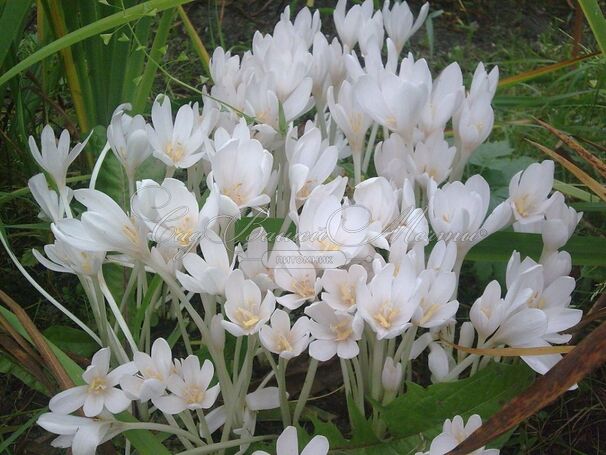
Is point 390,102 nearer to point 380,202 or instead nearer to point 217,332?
point 380,202

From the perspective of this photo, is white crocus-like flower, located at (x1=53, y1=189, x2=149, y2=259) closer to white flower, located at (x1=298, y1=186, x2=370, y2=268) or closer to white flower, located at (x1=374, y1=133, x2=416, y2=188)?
white flower, located at (x1=298, y1=186, x2=370, y2=268)

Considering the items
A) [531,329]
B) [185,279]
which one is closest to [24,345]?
[185,279]

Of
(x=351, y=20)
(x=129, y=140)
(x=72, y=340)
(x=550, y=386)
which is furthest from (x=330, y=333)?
(x=351, y=20)

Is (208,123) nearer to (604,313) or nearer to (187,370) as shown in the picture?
(187,370)

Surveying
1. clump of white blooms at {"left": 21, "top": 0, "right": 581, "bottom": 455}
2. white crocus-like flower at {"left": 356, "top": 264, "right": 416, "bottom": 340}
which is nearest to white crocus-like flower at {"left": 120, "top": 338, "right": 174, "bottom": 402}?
clump of white blooms at {"left": 21, "top": 0, "right": 581, "bottom": 455}

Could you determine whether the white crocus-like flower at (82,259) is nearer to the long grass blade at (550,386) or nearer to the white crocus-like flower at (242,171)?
the white crocus-like flower at (242,171)
